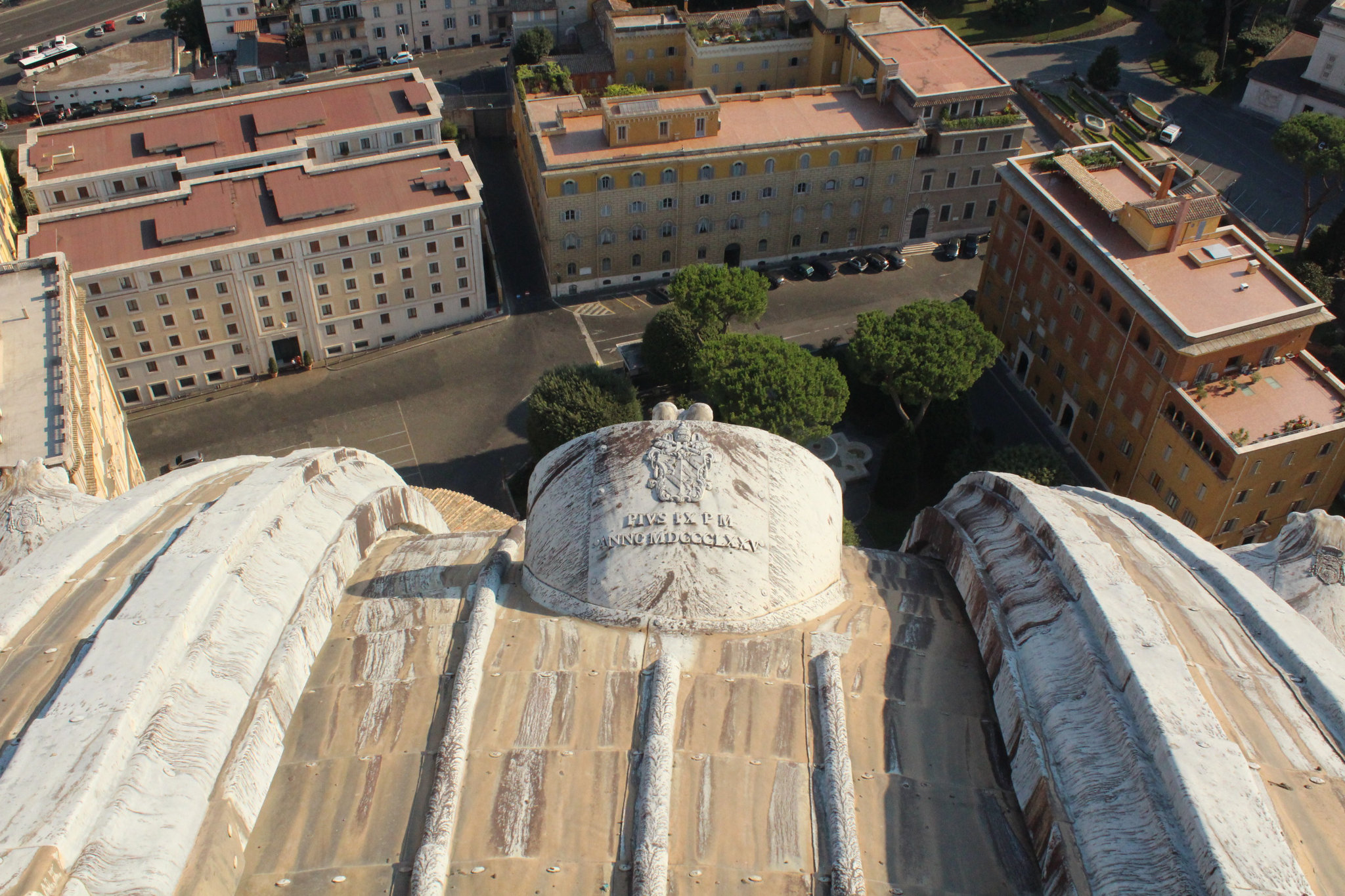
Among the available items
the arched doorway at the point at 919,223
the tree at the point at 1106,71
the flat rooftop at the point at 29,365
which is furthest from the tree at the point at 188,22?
the tree at the point at 1106,71

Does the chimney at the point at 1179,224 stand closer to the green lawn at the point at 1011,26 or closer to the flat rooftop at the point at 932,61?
the flat rooftop at the point at 932,61

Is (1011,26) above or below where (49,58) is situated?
above

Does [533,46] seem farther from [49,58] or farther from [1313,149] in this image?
[1313,149]

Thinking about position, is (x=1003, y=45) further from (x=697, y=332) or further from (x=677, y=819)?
(x=677, y=819)

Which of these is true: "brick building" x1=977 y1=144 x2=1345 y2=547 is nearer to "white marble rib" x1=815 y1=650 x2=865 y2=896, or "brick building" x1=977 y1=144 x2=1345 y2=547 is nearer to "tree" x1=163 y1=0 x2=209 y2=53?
"white marble rib" x1=815 y1=650 x2=865 y2=896

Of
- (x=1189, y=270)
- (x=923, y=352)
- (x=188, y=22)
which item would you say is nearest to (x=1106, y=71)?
(x=1189, y=270)

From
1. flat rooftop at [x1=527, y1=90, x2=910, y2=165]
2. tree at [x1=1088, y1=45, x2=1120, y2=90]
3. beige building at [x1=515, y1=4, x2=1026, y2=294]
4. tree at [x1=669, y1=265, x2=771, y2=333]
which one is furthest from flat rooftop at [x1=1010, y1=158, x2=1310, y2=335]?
tree at [x1=1088, y1=45, x2=1120, y2=90]

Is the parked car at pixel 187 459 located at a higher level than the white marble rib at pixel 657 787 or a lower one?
lower
